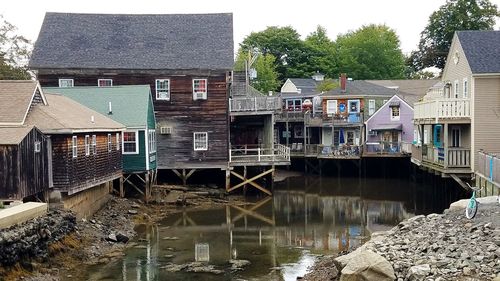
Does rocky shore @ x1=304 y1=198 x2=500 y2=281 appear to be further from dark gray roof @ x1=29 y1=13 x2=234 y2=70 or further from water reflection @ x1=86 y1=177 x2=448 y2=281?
dark gray roof @ x1=29 y1=13 x2=234 y2=70

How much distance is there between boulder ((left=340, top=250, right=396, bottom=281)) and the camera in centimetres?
1410

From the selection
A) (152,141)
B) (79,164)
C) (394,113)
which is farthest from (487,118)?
(394,113)

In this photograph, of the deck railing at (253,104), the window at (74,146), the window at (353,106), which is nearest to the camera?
the window at (74,146)

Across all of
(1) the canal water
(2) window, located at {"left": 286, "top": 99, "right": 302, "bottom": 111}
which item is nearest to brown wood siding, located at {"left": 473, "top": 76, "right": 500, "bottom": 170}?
(1) the canal water

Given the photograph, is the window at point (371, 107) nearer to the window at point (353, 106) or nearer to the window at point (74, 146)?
the window at point (353, 106)

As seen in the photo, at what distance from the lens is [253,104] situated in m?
38.8

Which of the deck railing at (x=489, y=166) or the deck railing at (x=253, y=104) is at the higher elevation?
the deck railing at (x=253, y=104)

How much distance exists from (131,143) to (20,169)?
13.1 meters

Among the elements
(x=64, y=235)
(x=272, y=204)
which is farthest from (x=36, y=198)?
Result: (x=272, y=204)

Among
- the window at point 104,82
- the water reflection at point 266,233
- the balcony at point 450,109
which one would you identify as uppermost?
the window at point 104,82

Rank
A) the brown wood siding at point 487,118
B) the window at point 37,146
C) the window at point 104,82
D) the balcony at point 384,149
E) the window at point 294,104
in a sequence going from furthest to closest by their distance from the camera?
the window at point 294,104 < the balcony at point 384,149 < the window at point 104,82 < the brown wood siding at point 487,118 < the window at point 37,146

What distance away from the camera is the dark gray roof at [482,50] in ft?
93.7

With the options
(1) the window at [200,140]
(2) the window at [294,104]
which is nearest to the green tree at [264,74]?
(2) the window at [294,104]

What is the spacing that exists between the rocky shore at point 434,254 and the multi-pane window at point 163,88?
21.8 m
